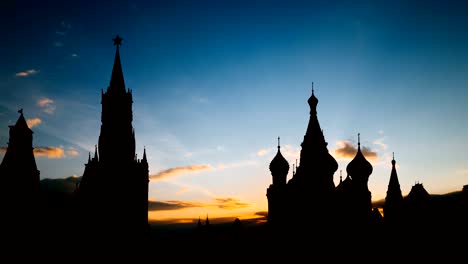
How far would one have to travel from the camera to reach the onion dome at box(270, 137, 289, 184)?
153 ft

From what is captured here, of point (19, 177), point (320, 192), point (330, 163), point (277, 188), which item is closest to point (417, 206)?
point (330, 163)

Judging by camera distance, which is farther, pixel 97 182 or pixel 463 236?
pixel 97 182

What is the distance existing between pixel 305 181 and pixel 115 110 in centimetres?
4565

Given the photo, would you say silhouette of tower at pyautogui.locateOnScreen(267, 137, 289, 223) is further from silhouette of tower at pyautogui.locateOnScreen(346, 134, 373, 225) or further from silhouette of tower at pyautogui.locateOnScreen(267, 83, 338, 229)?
silhouette of tower at pyautogui.locateOnScreen(346, 134, 373, 225)

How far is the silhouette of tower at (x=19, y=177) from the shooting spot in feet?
185

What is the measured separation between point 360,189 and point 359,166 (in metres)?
2.43

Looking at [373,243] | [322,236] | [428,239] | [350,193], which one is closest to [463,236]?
[428,239]

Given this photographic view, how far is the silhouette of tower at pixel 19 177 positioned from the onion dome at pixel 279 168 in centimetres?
3601

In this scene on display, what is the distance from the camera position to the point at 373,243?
40.2 metres

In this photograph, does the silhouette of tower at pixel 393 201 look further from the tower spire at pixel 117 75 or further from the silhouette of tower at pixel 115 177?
the tower spire at pixel 117 75

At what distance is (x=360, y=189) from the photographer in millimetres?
42219

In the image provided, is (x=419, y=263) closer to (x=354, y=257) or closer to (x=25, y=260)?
(x=354, y=257)

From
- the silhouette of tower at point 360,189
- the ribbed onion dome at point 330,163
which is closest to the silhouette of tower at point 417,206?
the silhouette of tower at point 360,189

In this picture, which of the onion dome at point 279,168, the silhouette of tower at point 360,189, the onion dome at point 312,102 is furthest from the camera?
the onion dome at point 279,168
